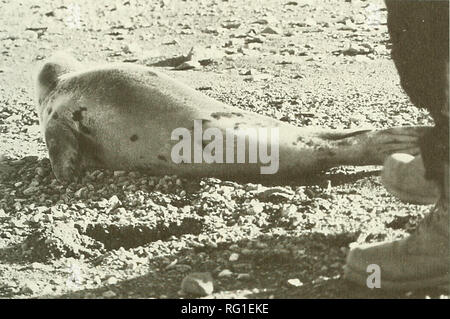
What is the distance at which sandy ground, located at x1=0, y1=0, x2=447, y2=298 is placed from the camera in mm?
2898

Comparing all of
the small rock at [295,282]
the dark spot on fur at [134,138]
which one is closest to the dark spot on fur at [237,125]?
the dark spot on fur at [134,138]

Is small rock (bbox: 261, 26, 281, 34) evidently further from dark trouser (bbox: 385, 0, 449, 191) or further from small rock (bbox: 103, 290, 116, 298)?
small rock (bbox: 103, 290, 116, 298)

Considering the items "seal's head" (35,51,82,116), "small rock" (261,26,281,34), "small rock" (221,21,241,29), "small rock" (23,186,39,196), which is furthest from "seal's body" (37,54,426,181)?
"small rock" (221,21,241,29)

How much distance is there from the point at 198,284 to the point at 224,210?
2.25 feet

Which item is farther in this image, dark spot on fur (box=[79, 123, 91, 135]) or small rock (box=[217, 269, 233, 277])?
dark spot on fur (box=[79, 123, 91, 135])

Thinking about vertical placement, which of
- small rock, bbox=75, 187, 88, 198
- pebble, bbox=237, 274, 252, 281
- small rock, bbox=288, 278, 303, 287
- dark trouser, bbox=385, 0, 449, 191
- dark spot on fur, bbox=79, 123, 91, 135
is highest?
dark trouser, bbox=385, 0, 449, 191

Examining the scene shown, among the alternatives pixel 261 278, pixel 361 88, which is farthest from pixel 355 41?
pixel 261 278

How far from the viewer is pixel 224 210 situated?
11.1ft

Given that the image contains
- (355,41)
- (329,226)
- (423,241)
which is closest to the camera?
(423,241)

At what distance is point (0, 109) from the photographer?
525cm

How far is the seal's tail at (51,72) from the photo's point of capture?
450 centimetres

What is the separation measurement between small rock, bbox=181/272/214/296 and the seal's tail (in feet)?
6.49

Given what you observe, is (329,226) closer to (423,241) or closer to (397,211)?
(397,211)
